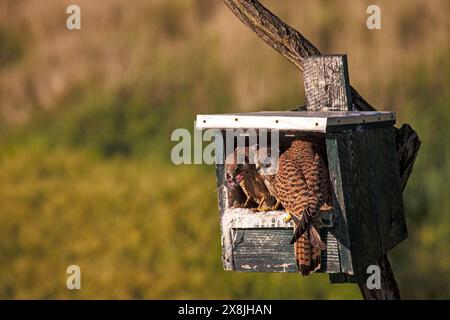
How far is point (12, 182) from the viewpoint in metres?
11.1

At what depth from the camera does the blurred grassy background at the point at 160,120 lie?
9.25 meters

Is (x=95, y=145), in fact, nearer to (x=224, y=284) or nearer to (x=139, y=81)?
(x=139, y=81)

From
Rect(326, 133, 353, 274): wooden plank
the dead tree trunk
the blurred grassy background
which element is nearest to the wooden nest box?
Rect(326, 133, 353, 274): wooden plank

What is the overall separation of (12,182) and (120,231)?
5.80 feet

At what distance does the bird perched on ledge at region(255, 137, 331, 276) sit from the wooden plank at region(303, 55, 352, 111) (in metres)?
0.39

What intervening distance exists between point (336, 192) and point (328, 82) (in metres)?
0.72

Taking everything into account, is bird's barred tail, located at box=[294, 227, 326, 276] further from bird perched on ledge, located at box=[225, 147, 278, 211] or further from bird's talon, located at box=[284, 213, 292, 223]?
bird perched on ledge, located at box=[225, 147, 278, 211]

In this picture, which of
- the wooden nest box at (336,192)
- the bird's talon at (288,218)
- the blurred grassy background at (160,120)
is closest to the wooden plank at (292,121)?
the wooden nest box at (336,192)

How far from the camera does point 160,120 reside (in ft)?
36.3

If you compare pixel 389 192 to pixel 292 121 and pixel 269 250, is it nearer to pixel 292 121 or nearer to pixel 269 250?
pixel 269 250

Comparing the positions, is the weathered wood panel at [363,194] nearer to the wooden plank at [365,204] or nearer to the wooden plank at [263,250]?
the wooden plank at [365,204]

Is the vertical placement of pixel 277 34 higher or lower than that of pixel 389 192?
higher

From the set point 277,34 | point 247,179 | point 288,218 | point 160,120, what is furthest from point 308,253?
point 160,120

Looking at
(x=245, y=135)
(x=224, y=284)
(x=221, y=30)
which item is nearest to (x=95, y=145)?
(x=221, y=30)
